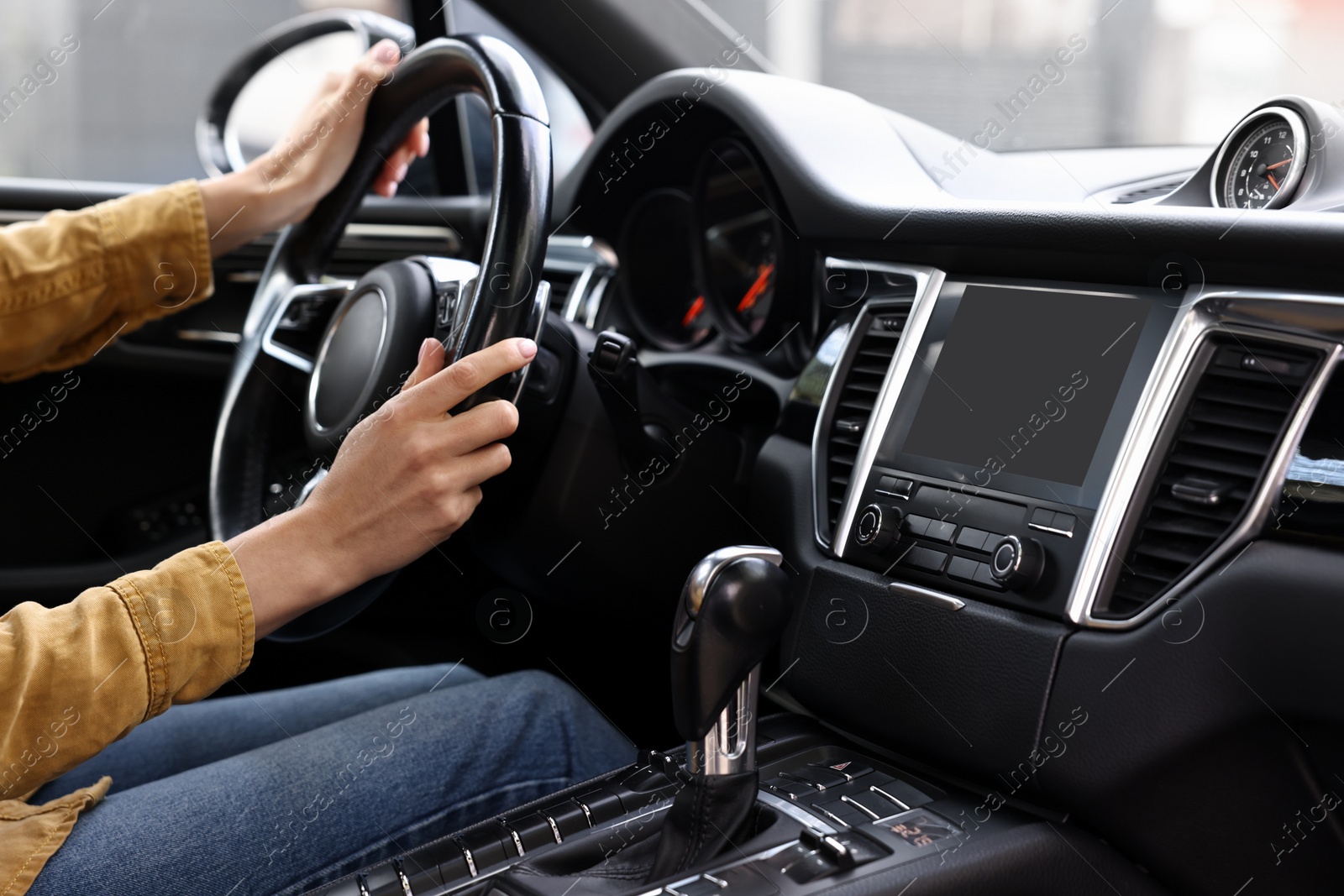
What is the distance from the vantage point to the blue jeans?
2.60ft

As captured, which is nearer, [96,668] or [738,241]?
[96,668]

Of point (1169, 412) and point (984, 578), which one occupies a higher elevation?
point (1169, 412)

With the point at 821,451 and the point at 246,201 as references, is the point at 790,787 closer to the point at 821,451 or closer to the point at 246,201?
the point at 821,451

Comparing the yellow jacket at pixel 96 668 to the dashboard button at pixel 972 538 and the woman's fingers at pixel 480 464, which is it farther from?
the dashboard button at pixel 972 538

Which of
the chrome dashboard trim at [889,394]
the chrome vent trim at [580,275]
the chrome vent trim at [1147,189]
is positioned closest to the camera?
the chrome dashboard trim at [889,394]

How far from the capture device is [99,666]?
2.35ft

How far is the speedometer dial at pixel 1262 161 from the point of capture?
35.8 inches

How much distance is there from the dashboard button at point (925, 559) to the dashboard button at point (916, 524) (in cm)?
1

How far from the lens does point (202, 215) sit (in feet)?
4.01

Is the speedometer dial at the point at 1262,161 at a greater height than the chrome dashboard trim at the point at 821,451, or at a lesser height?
greater

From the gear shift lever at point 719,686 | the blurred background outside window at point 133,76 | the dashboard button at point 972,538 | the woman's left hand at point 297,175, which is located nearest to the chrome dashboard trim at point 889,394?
the dashboard button at point 972,538

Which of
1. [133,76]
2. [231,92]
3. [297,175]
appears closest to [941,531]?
[297,175]

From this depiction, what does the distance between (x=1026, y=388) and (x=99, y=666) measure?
63cm

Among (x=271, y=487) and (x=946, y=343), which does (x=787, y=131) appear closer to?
(x=946, y=343)
